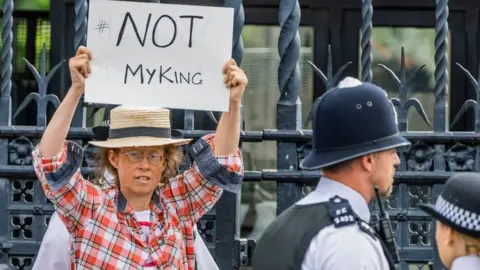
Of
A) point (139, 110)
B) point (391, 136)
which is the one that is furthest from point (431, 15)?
point (391, 136)

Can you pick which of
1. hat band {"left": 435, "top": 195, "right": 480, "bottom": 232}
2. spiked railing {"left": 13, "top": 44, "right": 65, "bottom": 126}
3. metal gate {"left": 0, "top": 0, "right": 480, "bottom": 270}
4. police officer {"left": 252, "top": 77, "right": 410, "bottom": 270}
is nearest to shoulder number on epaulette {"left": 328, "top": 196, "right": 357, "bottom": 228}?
police officer {"left": 252, "top": 77, "right": 410, "bottom": 270}

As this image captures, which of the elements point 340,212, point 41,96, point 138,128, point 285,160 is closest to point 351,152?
point 340,212

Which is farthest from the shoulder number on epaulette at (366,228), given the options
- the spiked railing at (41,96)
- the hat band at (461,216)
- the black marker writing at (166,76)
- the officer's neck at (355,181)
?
the spiked railing at (41,96)

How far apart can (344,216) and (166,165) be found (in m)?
1.30

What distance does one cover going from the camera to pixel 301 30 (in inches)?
281

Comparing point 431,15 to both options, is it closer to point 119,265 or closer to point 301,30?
point 301,30

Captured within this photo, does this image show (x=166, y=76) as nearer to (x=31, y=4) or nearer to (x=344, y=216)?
(x=344, y=216)

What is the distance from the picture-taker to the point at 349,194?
11.6 feet

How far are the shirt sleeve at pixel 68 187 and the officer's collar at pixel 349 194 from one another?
1.10 meters

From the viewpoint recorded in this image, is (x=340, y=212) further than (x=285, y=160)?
No

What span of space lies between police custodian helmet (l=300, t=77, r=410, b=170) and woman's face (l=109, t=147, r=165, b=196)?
943mm

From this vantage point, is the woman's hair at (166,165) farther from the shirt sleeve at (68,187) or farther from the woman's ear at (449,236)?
the woman's ear at (449,236)

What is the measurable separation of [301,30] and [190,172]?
270cm

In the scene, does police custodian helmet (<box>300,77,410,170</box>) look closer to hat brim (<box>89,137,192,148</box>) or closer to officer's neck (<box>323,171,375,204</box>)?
officer's neck (<box>323,171,375,204</box>)
